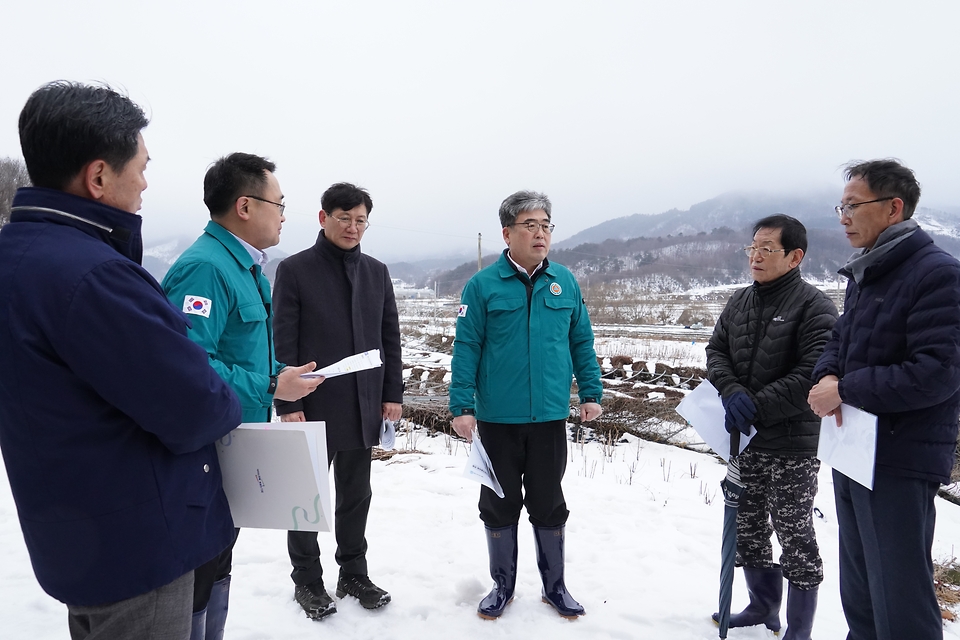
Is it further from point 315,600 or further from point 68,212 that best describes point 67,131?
point 315,600

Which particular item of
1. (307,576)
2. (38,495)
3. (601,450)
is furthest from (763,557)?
(601,450)

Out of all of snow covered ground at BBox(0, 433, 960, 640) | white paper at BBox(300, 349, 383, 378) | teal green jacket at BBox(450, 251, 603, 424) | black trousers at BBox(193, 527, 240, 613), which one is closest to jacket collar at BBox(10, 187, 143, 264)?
white paper at BBox(300, 349, 383, 378)

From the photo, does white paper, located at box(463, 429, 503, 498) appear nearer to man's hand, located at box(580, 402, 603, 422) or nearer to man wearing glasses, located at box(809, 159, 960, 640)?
man's hand, located at box(580, 402, 603, 422)

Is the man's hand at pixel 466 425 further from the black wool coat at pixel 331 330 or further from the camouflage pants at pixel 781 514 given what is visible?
the camouflage pants at pixel 781 514

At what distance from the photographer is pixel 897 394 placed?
1.91 metres

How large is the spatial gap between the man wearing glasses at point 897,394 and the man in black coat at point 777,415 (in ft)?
0.98

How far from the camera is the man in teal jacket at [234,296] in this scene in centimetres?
184

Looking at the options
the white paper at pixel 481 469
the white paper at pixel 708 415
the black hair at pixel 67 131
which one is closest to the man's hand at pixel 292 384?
the black hair at pixel 67 131

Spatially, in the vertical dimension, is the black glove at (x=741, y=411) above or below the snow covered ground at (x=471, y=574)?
above

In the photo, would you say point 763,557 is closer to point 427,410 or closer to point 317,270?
point 317,270

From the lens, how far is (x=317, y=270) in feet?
9.57

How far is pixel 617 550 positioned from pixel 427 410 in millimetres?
6839

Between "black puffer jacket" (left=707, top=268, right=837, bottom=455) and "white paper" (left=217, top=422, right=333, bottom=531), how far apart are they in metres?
2.06

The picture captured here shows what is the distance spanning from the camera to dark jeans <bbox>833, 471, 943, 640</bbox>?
6.30ft
